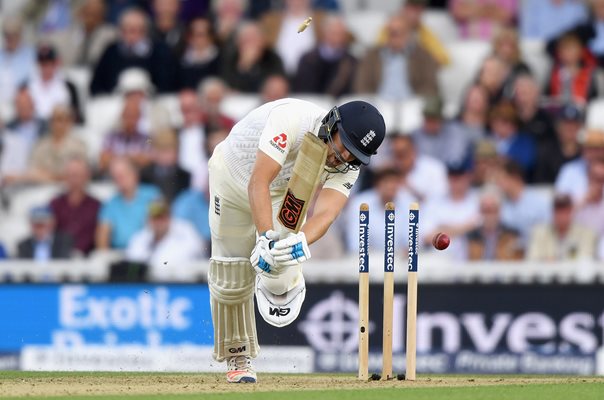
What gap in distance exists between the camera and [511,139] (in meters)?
13.4

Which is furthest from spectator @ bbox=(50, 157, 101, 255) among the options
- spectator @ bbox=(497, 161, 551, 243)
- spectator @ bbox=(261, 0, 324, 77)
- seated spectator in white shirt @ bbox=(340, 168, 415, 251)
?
spectator @ bbox=(497, 161, 551, 243)

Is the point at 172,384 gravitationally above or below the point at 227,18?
below

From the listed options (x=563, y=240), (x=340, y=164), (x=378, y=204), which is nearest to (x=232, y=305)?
(x=340, y=164)

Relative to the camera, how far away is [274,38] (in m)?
14.5

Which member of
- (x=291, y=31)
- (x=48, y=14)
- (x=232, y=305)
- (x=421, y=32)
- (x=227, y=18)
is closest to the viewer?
(x=232, y=305)

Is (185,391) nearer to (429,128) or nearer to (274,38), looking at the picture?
(429,128)

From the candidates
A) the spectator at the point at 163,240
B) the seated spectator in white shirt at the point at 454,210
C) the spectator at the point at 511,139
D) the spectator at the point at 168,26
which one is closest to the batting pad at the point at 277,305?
the spectator at the point at 163,240

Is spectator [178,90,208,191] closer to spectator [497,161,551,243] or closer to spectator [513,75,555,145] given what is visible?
spectator [497,161,551,243]

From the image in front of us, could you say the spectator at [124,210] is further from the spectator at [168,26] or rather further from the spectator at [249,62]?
the spectator at [168,26]

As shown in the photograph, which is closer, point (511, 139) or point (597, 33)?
point (511, 139)

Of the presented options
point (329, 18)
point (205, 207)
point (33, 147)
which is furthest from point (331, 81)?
point (33, 147)

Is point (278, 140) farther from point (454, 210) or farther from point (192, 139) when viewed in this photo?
point (192, 139)

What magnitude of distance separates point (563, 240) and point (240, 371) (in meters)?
4.82

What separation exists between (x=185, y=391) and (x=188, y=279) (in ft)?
13.1
